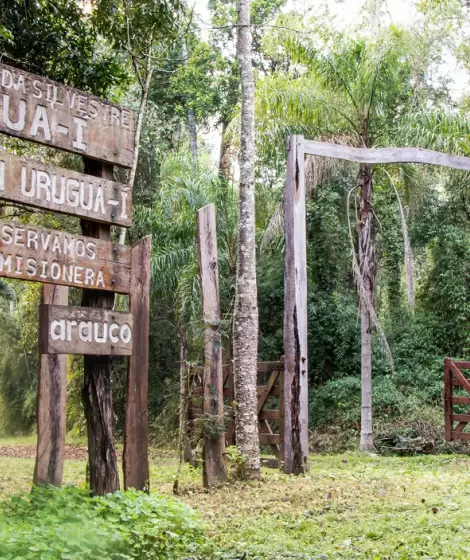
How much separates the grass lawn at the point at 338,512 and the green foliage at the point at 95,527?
0.38 meters

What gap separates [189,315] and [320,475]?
20.6 ft

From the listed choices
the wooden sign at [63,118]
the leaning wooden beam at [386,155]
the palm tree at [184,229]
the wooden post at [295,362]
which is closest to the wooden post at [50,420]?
the wooden sign at [63,118]

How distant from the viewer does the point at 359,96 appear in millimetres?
14188

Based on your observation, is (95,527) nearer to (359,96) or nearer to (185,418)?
(185,418)

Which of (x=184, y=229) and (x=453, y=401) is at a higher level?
(x=184, y=229)

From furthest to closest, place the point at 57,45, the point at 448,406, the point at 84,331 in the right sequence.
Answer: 1. the point at 448,406
2. the point at 57,45
3. the point at 84,331

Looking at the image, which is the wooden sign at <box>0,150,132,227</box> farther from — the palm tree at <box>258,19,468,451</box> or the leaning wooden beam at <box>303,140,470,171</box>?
the palm tree at <box>258,19,468,451</box>

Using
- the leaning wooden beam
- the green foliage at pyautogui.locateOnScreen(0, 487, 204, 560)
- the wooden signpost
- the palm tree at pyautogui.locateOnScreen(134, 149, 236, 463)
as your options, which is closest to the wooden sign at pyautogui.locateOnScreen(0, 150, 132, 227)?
the wooden signpost

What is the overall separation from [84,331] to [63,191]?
1.00m

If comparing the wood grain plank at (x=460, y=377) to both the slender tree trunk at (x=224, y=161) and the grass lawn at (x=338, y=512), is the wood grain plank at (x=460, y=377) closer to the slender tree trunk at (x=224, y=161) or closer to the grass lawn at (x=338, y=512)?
the grass lawn at (x=338, y=512)

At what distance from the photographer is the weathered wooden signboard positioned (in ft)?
17.3

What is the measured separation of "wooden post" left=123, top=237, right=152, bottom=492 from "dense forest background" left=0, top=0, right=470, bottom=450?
5002 millimetres

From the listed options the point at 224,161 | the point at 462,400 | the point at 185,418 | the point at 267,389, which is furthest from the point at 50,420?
the point at 224,161

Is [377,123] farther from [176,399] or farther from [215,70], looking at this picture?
[176,399]
